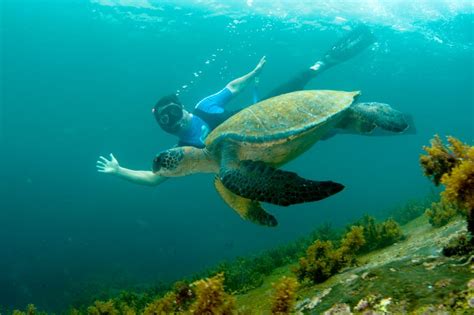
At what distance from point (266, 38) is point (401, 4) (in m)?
11.7

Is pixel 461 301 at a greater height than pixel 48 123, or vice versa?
pixel 48 123

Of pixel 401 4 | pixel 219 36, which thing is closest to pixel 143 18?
pixel 219 36

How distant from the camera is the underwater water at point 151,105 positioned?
27.0 m

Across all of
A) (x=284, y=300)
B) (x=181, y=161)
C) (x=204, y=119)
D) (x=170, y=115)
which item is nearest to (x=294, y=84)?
→ (x=204, y=119)

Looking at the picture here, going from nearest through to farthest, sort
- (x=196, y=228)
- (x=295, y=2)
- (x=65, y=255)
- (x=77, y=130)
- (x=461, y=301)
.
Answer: (x=461, y=301)
(x=295, y=2)
(x=65, y=255)
(x=77, y=130)
(x=196, y=228)

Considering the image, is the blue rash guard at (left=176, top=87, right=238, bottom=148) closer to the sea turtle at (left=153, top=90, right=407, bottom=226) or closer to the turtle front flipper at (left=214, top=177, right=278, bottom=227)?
the sea turtle at (left=153, top=90, right=407, bottom=226)

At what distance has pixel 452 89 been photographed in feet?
144

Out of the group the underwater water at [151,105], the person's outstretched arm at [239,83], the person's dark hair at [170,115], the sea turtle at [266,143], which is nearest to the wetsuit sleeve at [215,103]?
the person's outstretched arm at [239,83]

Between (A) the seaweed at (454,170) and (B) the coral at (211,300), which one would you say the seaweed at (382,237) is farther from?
(B) the coral at (211,300)

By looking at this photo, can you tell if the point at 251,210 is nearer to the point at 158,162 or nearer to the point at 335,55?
the point at 158,162

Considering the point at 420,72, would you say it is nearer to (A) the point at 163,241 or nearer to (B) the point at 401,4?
(B) the point at 401,4

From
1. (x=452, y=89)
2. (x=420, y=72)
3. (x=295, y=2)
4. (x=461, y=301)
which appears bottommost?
(x=461, y=301)

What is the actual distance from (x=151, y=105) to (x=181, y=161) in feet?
128

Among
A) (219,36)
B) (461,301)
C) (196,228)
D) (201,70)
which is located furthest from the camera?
(196,228)
